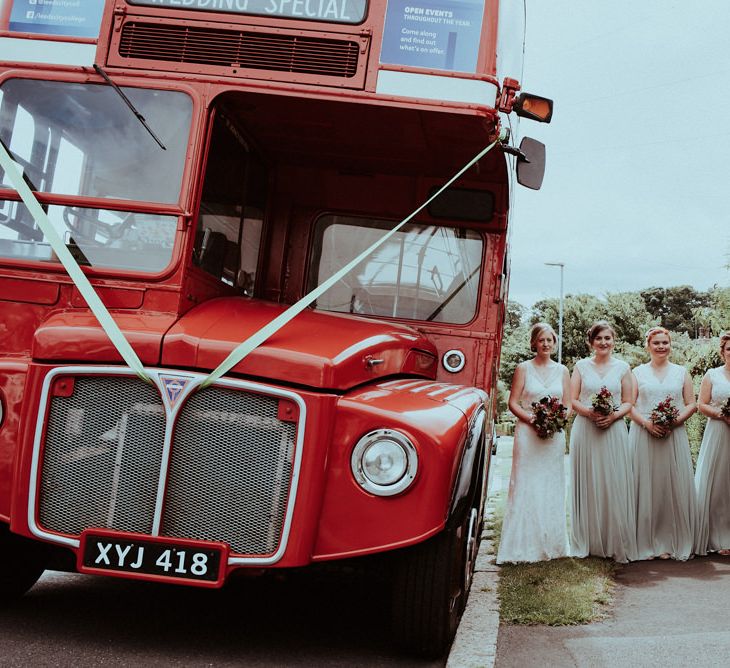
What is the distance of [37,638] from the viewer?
382 centimetres

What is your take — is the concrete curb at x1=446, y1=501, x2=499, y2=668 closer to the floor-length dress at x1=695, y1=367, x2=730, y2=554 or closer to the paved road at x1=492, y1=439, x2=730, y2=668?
the paved road at x1=492, y1=439, x2=730, y2=668

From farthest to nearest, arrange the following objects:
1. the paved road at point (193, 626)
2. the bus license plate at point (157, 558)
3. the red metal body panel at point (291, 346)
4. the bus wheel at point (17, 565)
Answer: the bus wheel at point (17, 565)
the paved road at point (193, 626)
the red metal body panel at point (291, 346)
the bus license plate at point (157, 558)

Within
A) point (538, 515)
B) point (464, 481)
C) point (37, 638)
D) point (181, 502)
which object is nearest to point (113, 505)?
point (181, 502)

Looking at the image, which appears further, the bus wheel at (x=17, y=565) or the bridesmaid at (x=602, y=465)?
the bridesmaid at (x=602, y=465)

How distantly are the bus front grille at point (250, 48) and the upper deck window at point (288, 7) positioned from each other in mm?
113

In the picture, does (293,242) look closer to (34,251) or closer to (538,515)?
(34,251)

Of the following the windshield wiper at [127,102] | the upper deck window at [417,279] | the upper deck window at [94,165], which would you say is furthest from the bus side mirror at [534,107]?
the windshield wiper at [127,102]

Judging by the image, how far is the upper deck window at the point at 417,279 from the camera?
17.6 feet

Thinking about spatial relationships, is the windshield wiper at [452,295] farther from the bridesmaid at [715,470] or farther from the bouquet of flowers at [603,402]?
the bridesmaid at [715,470]

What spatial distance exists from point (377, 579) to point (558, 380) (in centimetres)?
371

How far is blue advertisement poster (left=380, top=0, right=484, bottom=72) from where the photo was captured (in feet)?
14.5

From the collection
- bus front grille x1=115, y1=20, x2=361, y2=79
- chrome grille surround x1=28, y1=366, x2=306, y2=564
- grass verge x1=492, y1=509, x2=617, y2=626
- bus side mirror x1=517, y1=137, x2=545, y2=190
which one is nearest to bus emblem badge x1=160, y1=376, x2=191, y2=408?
chrome grille surround x1=28, y1=366, x2=306, y2=564

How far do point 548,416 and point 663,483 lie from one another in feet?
3.94

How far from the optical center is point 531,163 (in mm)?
4695
